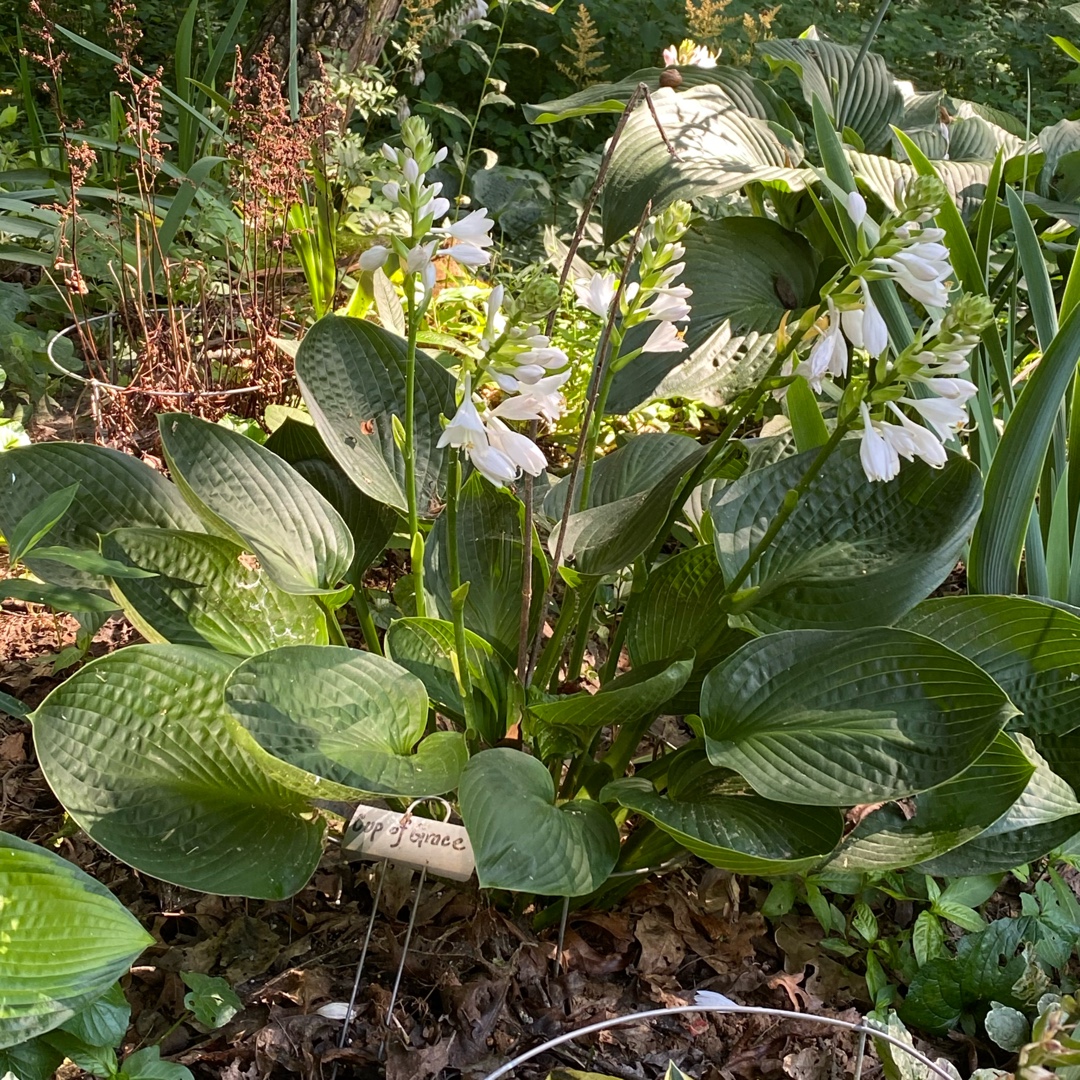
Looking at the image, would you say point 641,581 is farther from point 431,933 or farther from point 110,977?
point 110,977

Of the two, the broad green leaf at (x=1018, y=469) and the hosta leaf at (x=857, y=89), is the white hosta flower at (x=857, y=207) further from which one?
the hosta leaf at (x=857, y=89)

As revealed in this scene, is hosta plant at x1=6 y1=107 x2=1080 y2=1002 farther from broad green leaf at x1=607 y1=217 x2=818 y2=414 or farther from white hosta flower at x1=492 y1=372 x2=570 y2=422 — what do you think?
broad green leaf at x1=607 y1=217 x2=818 y2=414

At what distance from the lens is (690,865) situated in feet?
4.39

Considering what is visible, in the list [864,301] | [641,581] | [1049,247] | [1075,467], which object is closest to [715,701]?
[641,581]

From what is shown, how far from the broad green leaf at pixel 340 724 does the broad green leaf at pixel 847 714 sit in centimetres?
31

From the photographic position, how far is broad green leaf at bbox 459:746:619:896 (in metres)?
0.86

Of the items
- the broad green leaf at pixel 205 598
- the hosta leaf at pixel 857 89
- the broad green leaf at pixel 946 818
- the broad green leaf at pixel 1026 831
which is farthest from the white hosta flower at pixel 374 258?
the hosta leaf at pixel 857 89

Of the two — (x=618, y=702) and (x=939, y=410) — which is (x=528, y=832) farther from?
(x=939, y=410)

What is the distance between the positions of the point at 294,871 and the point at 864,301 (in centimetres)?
82

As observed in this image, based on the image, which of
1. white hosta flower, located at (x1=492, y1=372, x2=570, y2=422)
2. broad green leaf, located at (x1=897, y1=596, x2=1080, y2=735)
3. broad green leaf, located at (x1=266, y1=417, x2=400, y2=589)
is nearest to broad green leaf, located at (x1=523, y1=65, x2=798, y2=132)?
broad green leaf, located at (x1=266, y1=417, x2=400, y2=589)

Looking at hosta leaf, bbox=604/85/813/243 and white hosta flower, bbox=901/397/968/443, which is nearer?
white hosta flower, bbox=901/397/968/443

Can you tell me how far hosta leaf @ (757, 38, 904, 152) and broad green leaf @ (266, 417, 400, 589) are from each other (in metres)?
1.37

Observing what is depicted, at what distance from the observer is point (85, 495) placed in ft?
3.91

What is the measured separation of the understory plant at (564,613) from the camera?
0.91 metres
